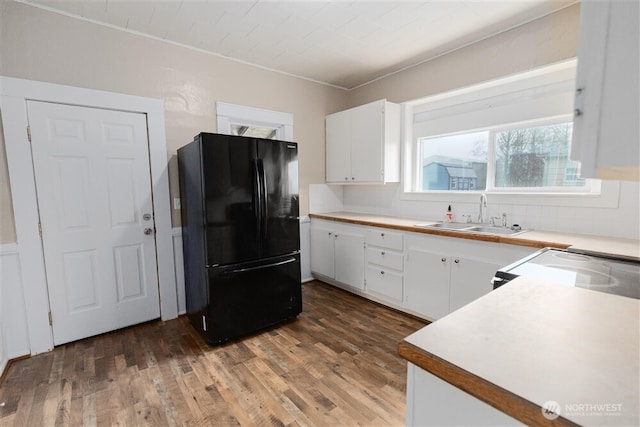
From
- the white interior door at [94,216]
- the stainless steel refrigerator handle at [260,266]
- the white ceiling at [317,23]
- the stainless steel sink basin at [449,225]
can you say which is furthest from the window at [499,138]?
the white interior door at [94,216]

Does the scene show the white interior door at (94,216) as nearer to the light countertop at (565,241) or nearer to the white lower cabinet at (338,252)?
the white lower cabinet at (338,252)

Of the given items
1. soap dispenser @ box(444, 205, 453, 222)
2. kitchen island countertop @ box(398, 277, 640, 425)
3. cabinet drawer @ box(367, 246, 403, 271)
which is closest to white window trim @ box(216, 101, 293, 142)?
cabinet drawer @ box(367, 246, 403, 271)

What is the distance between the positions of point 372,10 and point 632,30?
214 cm

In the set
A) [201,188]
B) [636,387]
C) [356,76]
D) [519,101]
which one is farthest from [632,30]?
[356,76]

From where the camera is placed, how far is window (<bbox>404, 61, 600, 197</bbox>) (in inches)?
92.0

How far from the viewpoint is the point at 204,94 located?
2.90 meters

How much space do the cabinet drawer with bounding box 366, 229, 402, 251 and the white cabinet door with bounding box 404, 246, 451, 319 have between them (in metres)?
0.14

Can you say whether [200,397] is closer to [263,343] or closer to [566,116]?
[263,343]

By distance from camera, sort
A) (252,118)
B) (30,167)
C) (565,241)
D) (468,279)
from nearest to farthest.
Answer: (565,241) → (30,167) → (468,279) → (252,118)

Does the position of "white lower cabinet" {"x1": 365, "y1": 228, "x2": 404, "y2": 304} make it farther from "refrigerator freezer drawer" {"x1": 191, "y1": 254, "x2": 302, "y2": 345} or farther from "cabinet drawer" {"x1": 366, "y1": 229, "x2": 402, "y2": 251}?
"refrigerator freezer drawer" {"x1": 191, "y1": 254, "x2": 302, "y2": 345}

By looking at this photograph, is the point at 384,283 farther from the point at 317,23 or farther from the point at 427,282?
the point at 317,23

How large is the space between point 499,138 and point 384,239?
4.71ft

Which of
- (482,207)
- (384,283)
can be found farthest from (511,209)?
(384,283)

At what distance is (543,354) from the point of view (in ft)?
2.10
